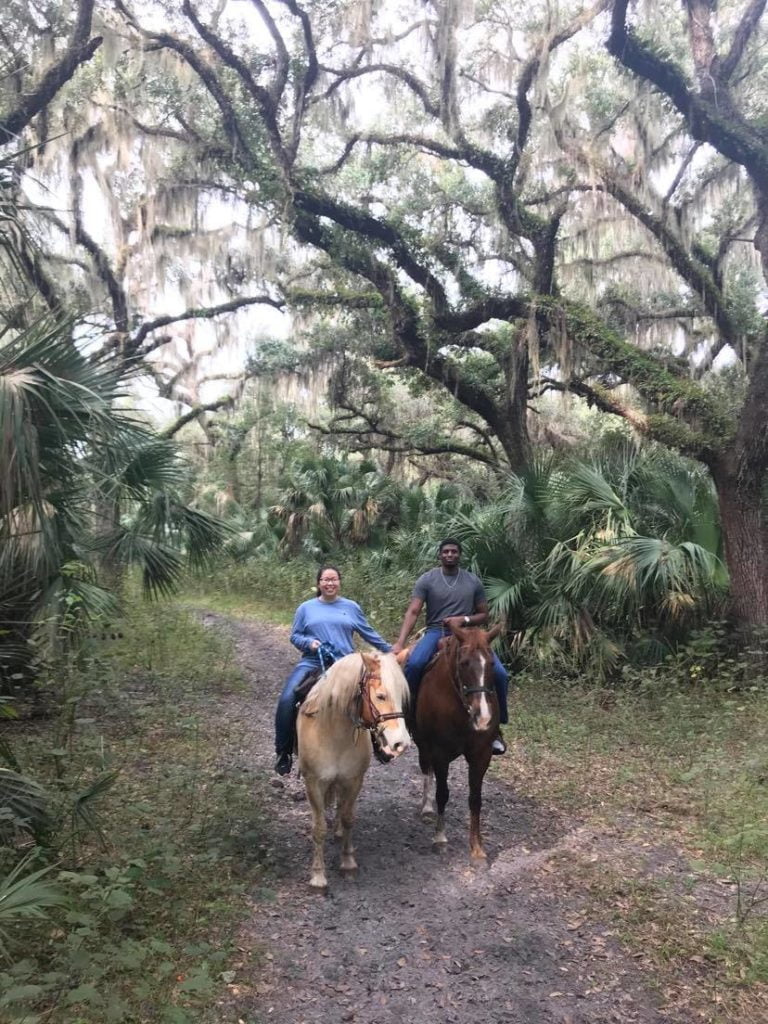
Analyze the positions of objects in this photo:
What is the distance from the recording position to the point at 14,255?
179 inches

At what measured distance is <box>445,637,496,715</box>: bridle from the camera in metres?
4.64

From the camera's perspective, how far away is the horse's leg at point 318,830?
460cm

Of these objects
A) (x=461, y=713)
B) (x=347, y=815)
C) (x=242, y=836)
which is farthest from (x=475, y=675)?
(x=242, y=836)

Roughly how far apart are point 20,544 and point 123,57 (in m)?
8.69

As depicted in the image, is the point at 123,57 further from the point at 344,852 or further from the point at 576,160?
the point at 344,852

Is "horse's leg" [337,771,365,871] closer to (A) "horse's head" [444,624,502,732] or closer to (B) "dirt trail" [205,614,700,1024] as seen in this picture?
(B) "dirt trail" [205,614,700,1024]

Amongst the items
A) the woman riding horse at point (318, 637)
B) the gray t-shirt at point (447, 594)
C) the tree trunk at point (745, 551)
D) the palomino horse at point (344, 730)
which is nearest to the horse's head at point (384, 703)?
the palomino horse at point (344, 730)

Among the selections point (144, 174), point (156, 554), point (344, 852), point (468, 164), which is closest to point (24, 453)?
point (344, 852)

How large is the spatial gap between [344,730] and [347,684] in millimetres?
366

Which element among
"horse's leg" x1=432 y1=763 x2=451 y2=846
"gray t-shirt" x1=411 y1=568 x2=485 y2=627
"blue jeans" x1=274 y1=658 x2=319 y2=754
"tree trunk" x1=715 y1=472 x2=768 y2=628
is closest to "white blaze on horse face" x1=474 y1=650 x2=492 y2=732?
"horse's leg" x1=432 y1=763 x2=451 y2=846

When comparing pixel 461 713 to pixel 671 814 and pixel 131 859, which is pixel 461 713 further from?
pixel 131 859

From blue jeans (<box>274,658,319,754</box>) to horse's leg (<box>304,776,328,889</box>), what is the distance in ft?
1.62

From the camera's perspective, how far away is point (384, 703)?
4156 mm

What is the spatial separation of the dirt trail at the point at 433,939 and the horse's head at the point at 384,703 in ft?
Result: 3.17
